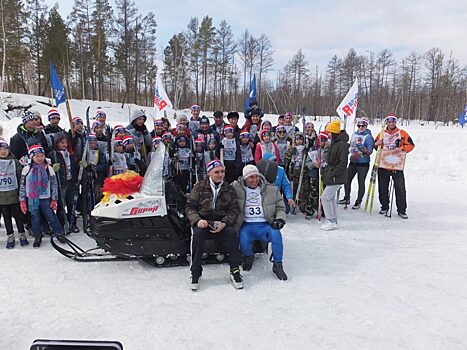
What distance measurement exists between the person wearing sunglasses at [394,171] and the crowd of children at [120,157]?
0.42 metres

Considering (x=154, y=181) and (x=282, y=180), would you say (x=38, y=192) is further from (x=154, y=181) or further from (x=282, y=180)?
(x=282, y=180)

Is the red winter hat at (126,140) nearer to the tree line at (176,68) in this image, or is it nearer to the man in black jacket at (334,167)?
the man in black jacket at (334,167)

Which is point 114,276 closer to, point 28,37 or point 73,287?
point 73,287

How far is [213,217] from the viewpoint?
4250mm

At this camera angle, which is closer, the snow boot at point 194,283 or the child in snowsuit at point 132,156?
the snow boot at point 194,283

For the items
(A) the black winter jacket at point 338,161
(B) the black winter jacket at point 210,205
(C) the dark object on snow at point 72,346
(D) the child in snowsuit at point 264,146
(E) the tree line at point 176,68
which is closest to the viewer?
(C) the dark object on snow at point 72,346

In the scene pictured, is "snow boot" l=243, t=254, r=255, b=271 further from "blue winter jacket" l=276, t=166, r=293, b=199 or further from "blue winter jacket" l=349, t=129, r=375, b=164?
"blue winter jacket" l=349, t=129, r=375, b=164

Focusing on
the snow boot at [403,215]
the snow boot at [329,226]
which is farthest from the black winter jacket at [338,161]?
the snow boot at [403,215]

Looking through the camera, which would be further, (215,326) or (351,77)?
(351,77)

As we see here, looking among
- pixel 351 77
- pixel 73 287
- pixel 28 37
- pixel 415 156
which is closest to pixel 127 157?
pixel 73 287

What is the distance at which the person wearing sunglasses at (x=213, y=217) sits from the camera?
397 cm

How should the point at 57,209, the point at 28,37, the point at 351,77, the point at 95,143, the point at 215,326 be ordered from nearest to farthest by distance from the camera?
the point at 215,326 → the point at 57,209 → the point at 95,143 → the point at 28,37 → the point at 351,77

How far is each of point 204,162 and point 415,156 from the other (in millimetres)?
9907

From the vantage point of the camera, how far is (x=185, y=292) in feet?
12.6
